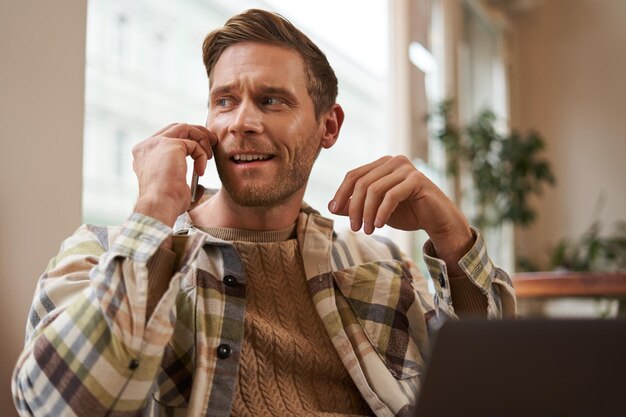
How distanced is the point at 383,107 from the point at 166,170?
2525 mm

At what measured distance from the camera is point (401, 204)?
1.40 m

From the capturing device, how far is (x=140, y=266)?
99cm

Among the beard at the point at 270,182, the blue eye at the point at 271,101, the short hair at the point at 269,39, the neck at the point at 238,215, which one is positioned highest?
the short hair at the point at 269,39

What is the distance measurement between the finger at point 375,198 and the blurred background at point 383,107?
0.63 m

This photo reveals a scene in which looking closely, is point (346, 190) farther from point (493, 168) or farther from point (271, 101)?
point (493, 168)

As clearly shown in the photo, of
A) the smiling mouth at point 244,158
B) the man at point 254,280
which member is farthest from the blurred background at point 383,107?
the smiling mouth at point 244,158

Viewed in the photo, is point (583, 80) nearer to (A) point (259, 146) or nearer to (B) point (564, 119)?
(B) point (564, 119)

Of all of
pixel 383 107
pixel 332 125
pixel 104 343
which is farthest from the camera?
pixel 383 107

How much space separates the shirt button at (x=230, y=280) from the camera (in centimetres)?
126

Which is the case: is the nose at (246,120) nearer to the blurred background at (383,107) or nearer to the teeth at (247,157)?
the teeth at (247,157)

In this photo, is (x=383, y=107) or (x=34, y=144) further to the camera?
(x=383, y=107)

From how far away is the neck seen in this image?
143cm

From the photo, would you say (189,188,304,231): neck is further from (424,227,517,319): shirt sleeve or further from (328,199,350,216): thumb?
(424,227,517,319): shirt sleeve

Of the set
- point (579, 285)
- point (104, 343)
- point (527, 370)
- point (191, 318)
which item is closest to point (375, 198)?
point (191, 318)
